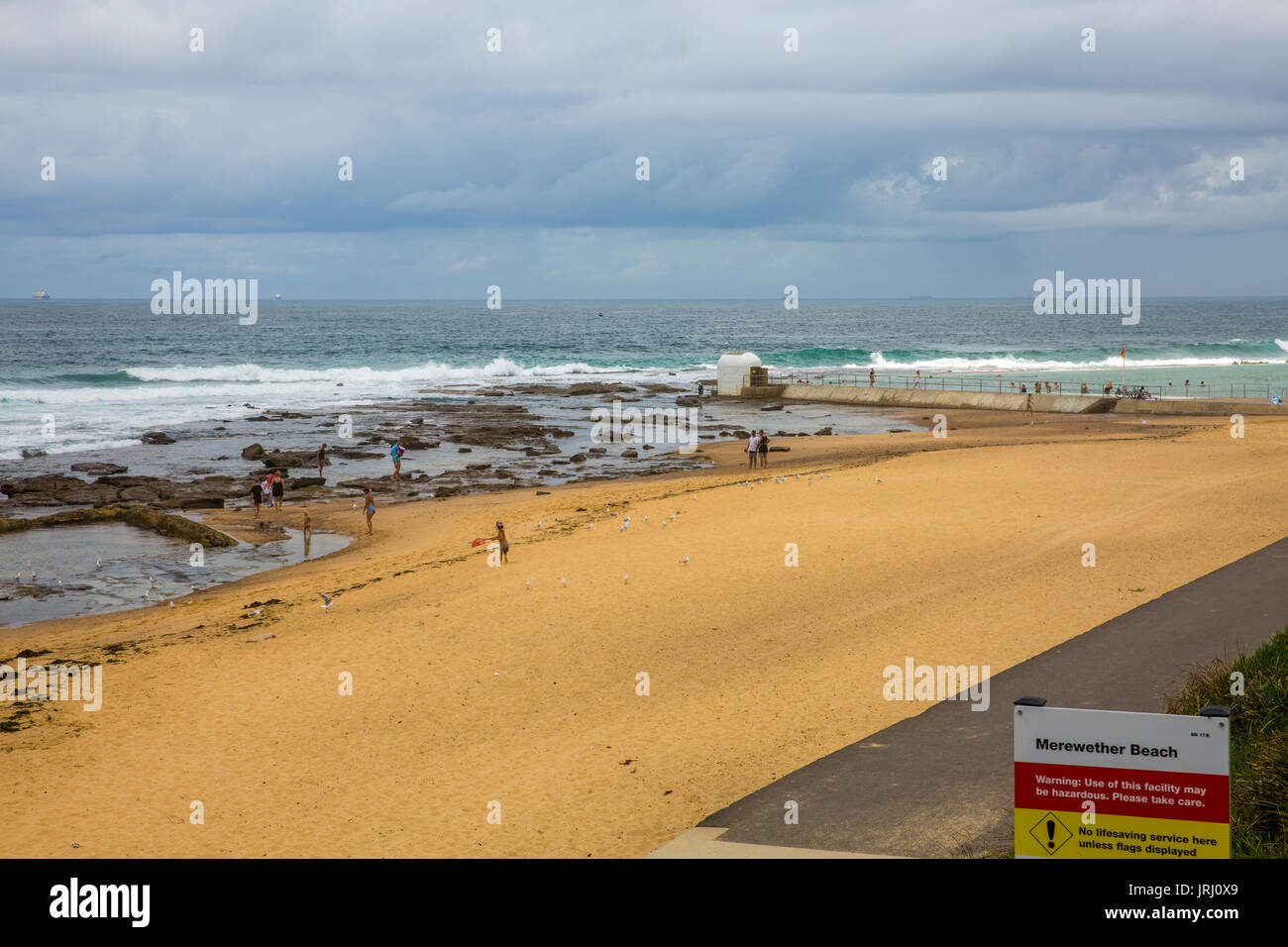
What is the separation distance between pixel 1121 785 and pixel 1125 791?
0.10ft

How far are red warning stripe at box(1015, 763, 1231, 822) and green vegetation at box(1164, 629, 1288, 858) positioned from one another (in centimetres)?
236

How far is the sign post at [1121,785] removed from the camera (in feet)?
14.6

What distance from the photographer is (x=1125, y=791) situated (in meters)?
4.55

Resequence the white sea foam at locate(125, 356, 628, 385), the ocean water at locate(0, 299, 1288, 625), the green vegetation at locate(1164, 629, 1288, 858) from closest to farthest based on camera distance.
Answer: the green vegetation at locate(1164, 629, 1288, 858), the ocean water at locate(0, 299, 1288, 625), the white sea foam at locate(125, 356, 628, 385)

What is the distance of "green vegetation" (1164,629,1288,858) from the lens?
22.0 ft

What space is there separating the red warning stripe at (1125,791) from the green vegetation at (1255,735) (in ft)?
7.73

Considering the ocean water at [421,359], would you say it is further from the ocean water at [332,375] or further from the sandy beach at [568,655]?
the sandy beach at [568,655]

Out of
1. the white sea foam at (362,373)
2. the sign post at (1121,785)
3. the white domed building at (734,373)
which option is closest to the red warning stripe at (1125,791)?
the sign post at (1121,785)

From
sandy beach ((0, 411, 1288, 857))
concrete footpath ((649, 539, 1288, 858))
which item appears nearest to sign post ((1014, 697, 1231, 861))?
concrete footpath ((649, 539, 1288, 858))

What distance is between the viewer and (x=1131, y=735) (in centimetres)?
452

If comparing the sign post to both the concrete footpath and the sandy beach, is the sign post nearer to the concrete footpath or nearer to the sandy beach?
the concrete footpath

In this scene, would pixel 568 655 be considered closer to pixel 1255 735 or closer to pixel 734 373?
pixel 1255 735
